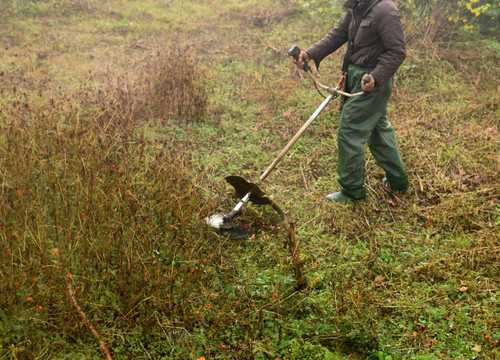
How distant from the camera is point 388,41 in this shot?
12.3 feet

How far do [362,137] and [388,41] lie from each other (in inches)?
32.9

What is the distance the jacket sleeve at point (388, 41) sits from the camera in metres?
3.72

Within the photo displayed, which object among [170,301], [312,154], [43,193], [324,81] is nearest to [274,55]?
[324,81]

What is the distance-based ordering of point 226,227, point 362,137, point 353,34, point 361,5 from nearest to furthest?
point 226,227, point 361,5, point 353,34, point 362,137

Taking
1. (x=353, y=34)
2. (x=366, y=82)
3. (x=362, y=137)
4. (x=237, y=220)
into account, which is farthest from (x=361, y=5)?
(x=237, y=220)

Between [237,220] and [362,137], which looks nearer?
[237,220]

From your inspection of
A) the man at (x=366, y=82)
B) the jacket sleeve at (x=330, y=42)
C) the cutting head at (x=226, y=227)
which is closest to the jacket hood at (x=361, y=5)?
the man at (x=366, y=82)

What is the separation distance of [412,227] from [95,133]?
3.01 meters

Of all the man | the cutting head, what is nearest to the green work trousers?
the man

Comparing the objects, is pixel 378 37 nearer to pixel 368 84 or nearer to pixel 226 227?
pixel 368 84

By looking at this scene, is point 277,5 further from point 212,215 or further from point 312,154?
point 212,215

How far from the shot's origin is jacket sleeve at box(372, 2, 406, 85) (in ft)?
12.2

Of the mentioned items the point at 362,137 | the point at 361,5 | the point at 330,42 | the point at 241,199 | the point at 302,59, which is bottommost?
the point at 241,199

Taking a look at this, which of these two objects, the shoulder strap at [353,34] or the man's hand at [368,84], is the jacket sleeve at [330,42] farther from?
the man's hand at [368,84]
